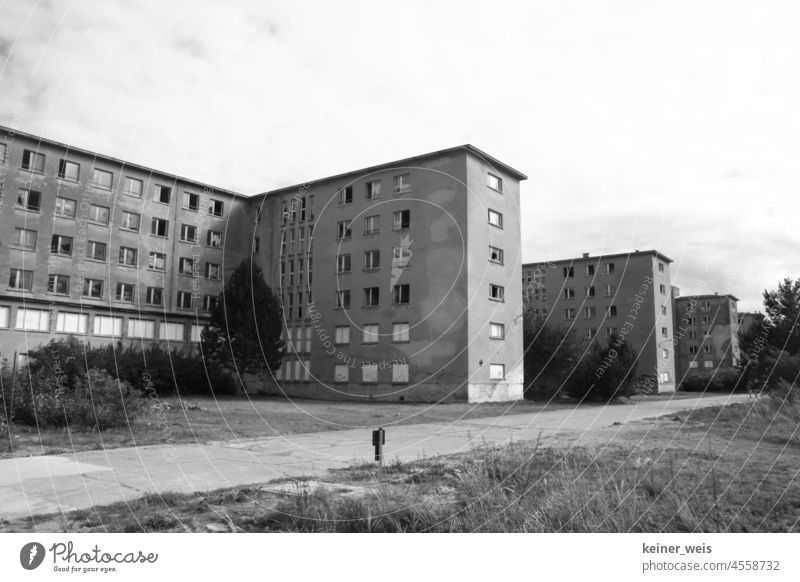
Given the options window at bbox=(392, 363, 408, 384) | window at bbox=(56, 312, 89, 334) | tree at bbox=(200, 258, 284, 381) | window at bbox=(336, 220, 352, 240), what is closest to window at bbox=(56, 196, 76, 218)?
window at bbox=(56, 312, 89, 334)

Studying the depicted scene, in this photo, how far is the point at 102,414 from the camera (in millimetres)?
14586

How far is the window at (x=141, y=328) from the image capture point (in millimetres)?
47062

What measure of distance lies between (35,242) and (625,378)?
39.2m

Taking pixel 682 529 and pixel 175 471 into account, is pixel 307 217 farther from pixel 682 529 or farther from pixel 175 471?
pixel 682 529

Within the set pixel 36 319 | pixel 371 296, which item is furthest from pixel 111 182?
pixel 371 296

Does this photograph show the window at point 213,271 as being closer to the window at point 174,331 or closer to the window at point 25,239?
the window at point 174,331

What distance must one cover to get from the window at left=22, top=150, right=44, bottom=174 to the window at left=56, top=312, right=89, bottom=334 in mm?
9882

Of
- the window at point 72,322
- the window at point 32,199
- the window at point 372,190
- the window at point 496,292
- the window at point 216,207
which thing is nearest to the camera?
the window at point 32,199

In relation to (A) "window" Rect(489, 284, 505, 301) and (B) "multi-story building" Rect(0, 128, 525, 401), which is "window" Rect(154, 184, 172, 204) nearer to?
(B) "multi-story building" Rect(0, 128, 525, 401)

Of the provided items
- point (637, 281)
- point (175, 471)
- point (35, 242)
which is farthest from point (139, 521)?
point (637, 281)

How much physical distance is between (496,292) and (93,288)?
29.2 metres

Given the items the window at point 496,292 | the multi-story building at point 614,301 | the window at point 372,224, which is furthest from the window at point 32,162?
the multi-story building at point 614,301

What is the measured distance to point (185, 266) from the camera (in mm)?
49469
